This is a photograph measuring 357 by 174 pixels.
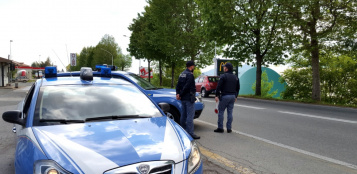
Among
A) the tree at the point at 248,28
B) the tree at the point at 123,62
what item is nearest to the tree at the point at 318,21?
the tree at the point at 248,28

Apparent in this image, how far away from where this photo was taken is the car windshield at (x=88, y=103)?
319 cm

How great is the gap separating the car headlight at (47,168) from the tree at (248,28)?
16.8m

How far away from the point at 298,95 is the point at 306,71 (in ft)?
6.48

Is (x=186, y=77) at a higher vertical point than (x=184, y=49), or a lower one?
lower

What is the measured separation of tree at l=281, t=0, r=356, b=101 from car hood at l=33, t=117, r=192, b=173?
1457 cm

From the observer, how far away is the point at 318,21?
16109 millimetres

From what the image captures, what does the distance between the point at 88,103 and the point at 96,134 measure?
0.84 m

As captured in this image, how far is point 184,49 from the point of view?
3203cm

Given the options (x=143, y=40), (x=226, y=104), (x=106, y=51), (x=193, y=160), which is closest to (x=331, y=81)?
(x=226, y=104)

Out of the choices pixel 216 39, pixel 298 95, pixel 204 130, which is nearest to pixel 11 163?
pixel 204 130

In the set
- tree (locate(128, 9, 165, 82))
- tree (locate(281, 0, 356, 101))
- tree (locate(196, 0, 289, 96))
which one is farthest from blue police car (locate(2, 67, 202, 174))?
tree (locate(128, 9, 165, 82))

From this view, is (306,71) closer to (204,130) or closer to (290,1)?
(290,1)

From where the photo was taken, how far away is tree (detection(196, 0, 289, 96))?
701 inches

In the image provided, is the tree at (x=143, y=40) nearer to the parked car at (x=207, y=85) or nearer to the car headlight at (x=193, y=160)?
the parked car at (x=207, y=85)
